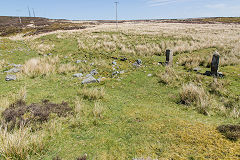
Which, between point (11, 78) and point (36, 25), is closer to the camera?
point (11, 78)

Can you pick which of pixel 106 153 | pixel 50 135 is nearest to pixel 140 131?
pixel 106 153

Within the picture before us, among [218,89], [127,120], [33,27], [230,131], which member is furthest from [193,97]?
[33,27]

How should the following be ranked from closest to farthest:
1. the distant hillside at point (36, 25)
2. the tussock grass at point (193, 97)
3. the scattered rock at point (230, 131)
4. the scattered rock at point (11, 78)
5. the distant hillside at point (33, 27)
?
the scattered rock at point (230, 131) < the tussock grass at point (193, 97) < the scattered rock at point (11, 78) < the distant hillside at point (33, 27) < the distant hillside at point (36, 25)

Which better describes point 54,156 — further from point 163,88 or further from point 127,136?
point 163,88

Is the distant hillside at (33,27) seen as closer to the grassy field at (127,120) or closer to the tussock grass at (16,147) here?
the grassy field at (127,120)

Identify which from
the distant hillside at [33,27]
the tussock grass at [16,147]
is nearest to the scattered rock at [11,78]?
the tussock grass at [16,147]

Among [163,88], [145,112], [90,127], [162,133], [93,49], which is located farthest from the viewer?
[93,49]

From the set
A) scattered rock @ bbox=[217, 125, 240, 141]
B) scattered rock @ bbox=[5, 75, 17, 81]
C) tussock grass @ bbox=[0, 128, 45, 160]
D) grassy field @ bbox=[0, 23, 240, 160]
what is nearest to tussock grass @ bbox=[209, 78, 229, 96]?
grassy field @ bbox=[0, 23, 240, 160]

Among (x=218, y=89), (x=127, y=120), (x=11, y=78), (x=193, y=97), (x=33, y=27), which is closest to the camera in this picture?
(x=127, y=120)

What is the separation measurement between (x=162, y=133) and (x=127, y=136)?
0.94m

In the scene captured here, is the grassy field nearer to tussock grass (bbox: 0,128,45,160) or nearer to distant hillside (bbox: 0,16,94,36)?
tussock grass (bbox: 0,128,45,160)

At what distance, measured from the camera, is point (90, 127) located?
4480mm

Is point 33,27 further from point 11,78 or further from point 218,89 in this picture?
point 218,89

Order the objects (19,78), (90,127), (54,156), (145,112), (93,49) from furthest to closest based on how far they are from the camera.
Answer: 1. (93,49)
2. (19,78)
3. (145,112)
4. (90,127)
5. (54,156)
